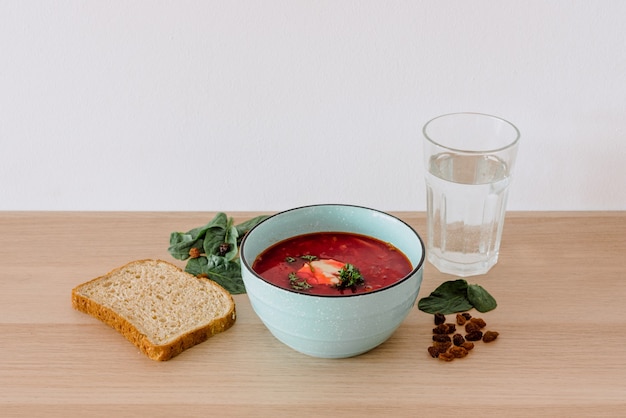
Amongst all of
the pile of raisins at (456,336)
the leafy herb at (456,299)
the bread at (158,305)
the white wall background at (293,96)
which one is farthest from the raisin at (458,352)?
the white wall background at (293,96)

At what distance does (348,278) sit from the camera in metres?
1.32

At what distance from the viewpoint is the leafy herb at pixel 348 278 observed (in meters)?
1.31

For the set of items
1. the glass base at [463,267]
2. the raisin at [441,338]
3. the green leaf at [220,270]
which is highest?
the green leaf at [220,270]

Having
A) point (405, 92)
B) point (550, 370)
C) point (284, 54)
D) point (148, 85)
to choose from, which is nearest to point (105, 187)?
point (148, 85)

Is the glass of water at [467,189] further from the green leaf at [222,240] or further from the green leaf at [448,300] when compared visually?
the green leaf at [222,240]

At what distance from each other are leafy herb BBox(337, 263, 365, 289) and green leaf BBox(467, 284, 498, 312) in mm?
245

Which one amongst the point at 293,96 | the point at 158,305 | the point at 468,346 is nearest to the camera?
the point at 468,346

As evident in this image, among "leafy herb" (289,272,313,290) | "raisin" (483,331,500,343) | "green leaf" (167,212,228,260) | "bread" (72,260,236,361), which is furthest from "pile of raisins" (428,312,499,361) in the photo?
"green leaf" (167,212,228,260)

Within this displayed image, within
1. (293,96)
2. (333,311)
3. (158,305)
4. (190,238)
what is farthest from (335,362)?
(293,96)

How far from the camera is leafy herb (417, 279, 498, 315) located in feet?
4.78

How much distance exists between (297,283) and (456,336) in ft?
0.91

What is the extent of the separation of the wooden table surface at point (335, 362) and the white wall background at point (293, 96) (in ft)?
1.27

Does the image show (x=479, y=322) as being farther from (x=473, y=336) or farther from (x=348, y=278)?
(x=348, y=278)

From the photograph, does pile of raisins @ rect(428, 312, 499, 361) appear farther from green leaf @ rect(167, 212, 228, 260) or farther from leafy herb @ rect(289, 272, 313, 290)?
green leaf @ rect(167, 212, 228, 260)
